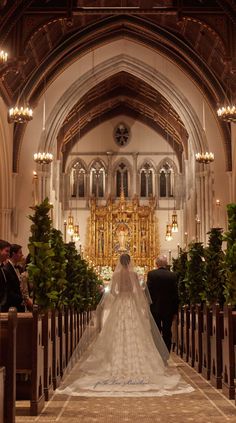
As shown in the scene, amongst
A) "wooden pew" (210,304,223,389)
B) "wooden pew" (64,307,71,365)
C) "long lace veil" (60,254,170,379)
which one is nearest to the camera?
"wooden pew" (210,304,223,389)

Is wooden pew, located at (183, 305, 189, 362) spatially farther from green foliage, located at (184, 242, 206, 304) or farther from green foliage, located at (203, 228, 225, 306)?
green foliage, located at (203, 228, 225, 306)

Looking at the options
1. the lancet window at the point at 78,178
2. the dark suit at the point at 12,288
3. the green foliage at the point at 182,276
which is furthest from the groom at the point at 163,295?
the lancet window at the point at 78,178

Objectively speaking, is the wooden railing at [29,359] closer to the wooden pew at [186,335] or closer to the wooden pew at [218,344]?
the wooden pew at [218,344]

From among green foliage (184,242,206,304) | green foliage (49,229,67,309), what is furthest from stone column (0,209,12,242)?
green foliage (49,229,67,309)

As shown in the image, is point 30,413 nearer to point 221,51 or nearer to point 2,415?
point 2,415

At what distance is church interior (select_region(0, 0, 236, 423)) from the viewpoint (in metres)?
17.4

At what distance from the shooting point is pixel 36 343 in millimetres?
6645

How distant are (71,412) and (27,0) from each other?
13.5m

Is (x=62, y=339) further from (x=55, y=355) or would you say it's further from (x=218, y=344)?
(x=218, y=344)

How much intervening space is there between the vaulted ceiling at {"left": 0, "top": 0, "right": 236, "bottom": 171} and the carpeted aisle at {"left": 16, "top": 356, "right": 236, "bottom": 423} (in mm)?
11134

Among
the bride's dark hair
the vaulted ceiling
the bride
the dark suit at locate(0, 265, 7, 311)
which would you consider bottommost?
the bride

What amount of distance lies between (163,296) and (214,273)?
89 centimetres

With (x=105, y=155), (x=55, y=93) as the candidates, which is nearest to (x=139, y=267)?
(x=105, y=155)

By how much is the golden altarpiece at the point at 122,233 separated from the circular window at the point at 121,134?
10.5ft
